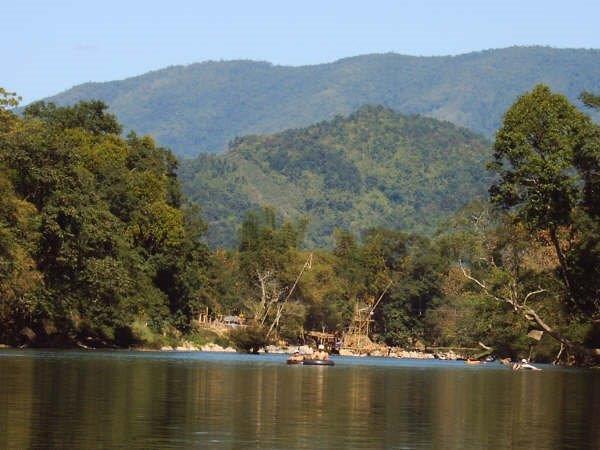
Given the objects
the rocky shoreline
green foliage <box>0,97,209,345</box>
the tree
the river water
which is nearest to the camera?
the river water

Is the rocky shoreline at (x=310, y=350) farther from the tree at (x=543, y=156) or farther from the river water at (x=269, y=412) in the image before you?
the river water at (x=269, y=412)

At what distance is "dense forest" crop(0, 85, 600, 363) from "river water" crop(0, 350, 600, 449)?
19.4 metres

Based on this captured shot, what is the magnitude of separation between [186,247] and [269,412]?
69.3 meters

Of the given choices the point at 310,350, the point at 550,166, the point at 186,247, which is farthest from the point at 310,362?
the point at 186,247

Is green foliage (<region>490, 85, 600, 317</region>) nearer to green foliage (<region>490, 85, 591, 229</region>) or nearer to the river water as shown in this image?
green foliage (<region>490, 85, 591, 229</region>)

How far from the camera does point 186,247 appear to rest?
101 meters

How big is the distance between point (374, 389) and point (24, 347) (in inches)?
1419

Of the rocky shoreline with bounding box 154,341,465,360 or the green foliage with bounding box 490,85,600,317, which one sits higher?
the green foliage with bounding box 490,85,600,317

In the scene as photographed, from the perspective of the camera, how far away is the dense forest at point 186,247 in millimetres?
70000

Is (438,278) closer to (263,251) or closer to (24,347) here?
(263,251)

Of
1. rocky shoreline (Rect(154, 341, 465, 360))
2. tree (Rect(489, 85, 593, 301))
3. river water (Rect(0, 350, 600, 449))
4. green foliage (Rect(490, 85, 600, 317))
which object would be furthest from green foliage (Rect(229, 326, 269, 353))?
river water (Rect(0, 350, 600, 449))

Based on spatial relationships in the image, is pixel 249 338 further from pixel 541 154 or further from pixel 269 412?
pixel 269 412

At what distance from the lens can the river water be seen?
2544 centimetres

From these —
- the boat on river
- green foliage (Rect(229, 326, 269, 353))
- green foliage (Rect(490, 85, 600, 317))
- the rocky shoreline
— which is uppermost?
green foliage (Rect(490, 85, 600, 317))
